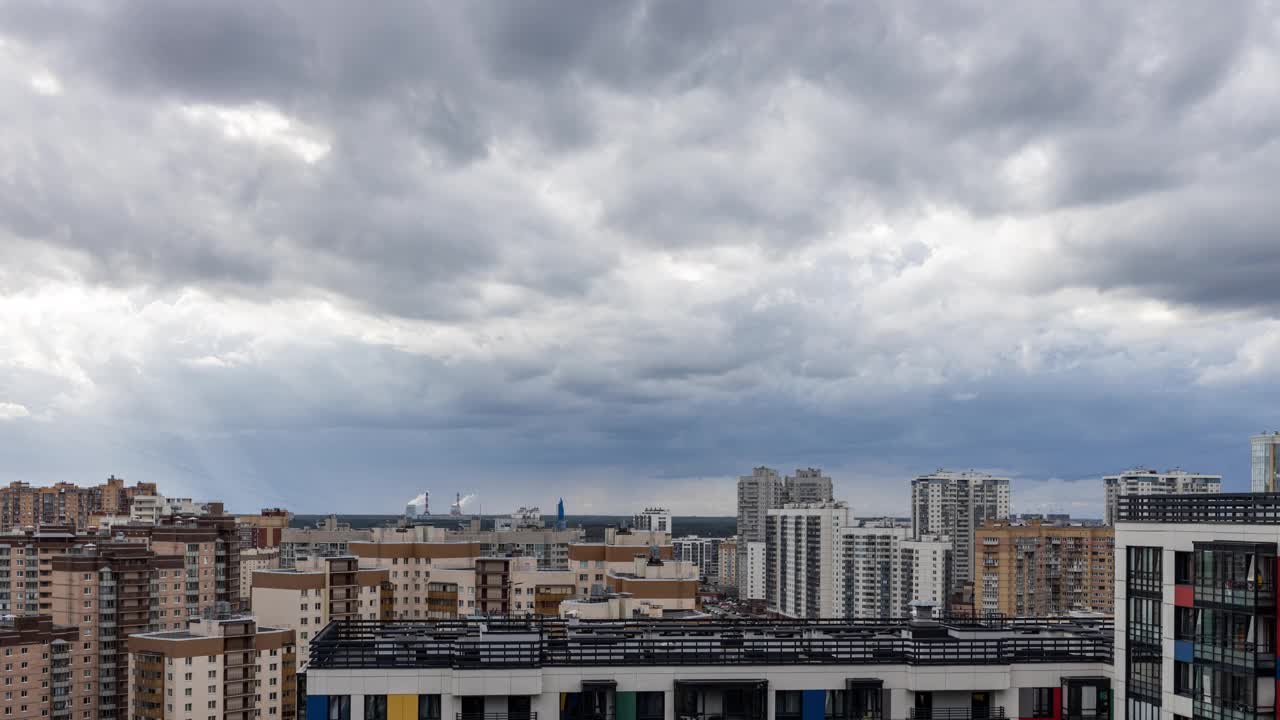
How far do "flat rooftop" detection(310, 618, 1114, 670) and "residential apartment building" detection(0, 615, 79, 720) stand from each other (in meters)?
56.6

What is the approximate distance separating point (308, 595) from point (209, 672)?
48.5 ft

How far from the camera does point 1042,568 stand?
12812 centimetres

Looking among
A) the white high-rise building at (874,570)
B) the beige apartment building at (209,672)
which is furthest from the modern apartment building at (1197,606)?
the white high-rise building at (874,570)

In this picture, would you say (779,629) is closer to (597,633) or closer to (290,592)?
(597,633)

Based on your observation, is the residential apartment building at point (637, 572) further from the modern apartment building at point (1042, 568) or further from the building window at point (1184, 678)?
the building window at point (1184, 678)

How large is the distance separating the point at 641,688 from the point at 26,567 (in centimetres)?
9991

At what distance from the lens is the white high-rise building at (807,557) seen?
164 m

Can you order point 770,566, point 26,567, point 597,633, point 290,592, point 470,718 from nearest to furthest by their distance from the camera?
point 470,718
point 597,633
point 290,592
point 26,567
point 770,566

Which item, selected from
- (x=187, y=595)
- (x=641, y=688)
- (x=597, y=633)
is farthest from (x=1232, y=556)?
(x=187, y=595)

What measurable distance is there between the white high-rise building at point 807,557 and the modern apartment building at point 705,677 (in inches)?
5095

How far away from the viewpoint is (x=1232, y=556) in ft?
90.2

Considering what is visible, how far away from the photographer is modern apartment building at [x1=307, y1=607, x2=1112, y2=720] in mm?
29594

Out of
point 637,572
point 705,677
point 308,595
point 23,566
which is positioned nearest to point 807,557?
point 637,572

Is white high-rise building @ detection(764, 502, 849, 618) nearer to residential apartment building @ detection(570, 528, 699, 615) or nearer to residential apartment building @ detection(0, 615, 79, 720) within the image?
residential apartment building @ detection(570, 528, 699, 615)
